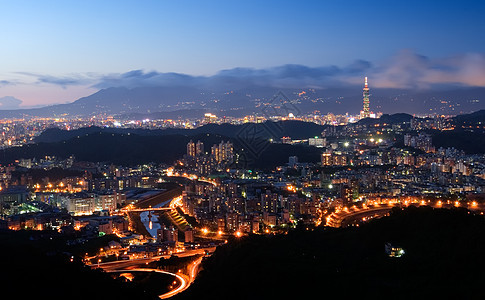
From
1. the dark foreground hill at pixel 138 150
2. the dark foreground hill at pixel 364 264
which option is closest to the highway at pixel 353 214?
the dark foreground hill at pixel 364 264

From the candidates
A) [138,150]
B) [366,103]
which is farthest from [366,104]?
[138,150]

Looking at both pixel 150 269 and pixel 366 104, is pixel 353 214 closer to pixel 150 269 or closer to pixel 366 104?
pixel 150 269

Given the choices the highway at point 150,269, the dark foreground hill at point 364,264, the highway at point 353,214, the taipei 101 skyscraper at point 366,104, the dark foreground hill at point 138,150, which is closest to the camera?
the dark foreground hill at point 364,264

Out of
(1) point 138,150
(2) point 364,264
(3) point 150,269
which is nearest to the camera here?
(2) point 364,264

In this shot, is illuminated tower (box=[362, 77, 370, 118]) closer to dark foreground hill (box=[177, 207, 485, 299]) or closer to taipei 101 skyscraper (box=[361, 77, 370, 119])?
taipei 101 skyscraper (box=[361, 77, 370, 119])

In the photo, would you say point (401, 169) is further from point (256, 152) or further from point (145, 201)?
point (145, 201)

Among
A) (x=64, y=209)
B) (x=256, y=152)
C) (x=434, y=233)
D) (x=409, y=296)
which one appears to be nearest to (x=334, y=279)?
(x=409, y=296)

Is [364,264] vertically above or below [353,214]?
above

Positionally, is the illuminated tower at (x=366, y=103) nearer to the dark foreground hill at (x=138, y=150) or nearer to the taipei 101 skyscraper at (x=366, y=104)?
the taipei 101 skyscraper at (x=366, y=104)

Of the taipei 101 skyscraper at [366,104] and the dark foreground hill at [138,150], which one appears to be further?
the taipei 101 skyscraper at [366,104]

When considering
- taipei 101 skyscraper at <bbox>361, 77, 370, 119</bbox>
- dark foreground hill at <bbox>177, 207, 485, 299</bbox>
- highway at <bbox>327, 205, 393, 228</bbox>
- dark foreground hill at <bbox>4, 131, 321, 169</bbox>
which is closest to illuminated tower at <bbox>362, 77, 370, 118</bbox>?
taipei 101 skyscraper at <bbox>361, 77, 370, 119</bbox>

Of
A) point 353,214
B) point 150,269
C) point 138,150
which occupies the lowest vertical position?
point 150,269
